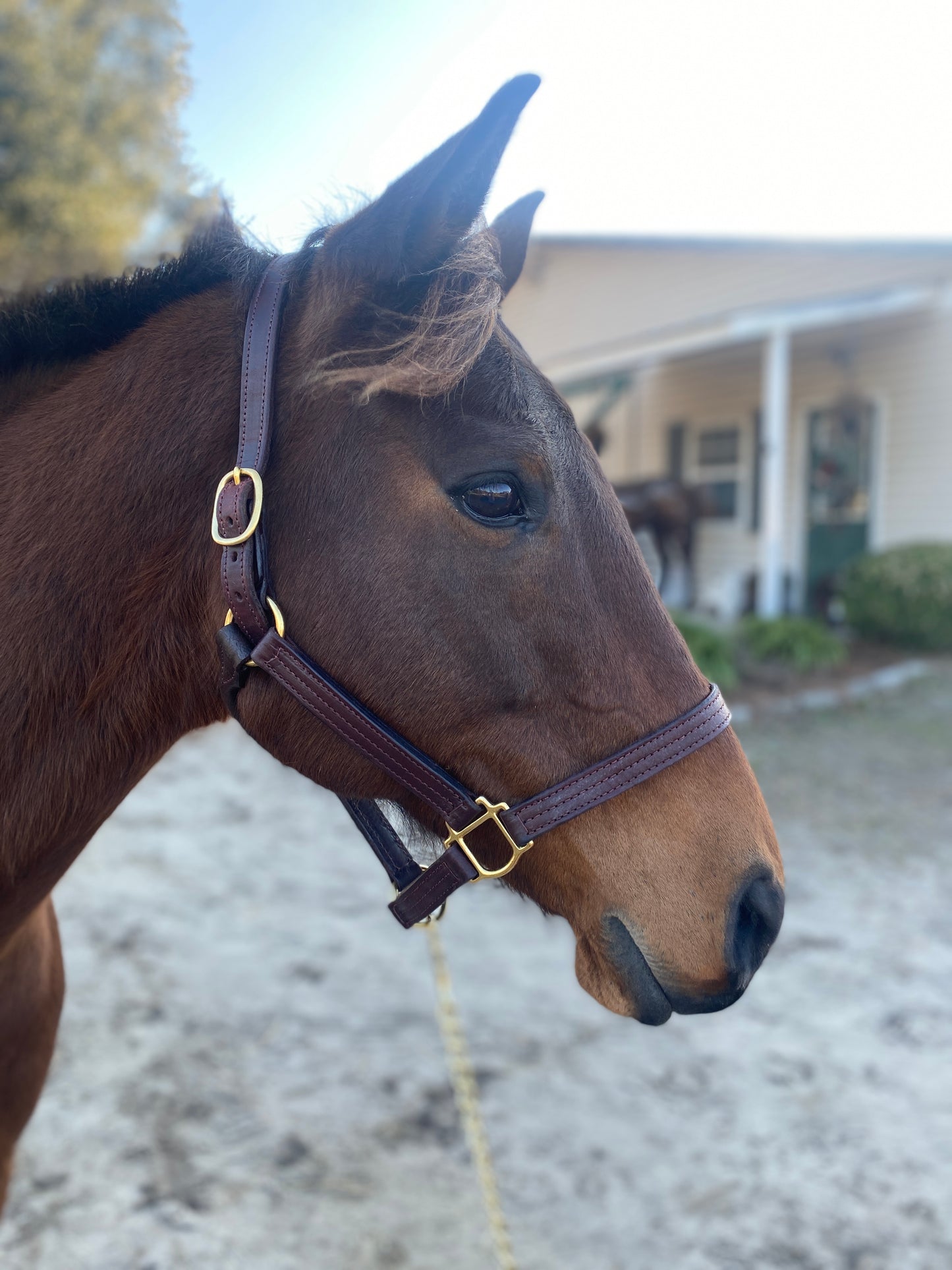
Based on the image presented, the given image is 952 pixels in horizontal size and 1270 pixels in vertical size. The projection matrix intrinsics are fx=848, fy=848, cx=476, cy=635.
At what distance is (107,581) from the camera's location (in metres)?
1.21

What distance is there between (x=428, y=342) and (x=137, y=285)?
517mm

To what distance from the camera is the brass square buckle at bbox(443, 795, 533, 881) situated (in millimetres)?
1170

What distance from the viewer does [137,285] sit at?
1.31 m

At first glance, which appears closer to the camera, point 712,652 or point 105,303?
point 105,303

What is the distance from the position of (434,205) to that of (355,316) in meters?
0.18

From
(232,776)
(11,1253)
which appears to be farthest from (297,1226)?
(232,776)

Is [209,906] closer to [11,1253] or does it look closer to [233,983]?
[233,983]

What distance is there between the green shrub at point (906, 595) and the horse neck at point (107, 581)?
9.74 metres

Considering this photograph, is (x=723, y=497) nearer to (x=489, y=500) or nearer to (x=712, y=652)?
(x=712, y=652)

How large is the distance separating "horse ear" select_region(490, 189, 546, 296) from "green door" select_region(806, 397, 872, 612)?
1051cm

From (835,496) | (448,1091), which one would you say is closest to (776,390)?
(835,496)

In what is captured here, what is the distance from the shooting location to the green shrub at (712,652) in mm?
7984

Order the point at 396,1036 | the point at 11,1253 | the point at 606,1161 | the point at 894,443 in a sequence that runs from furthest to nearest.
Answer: the point at 894,443, the point at 396,1036, the point at 606,1161, the point at 11,1253

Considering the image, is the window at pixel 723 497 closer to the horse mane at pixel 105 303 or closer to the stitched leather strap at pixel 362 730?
the horse mane at pixel 105 303
